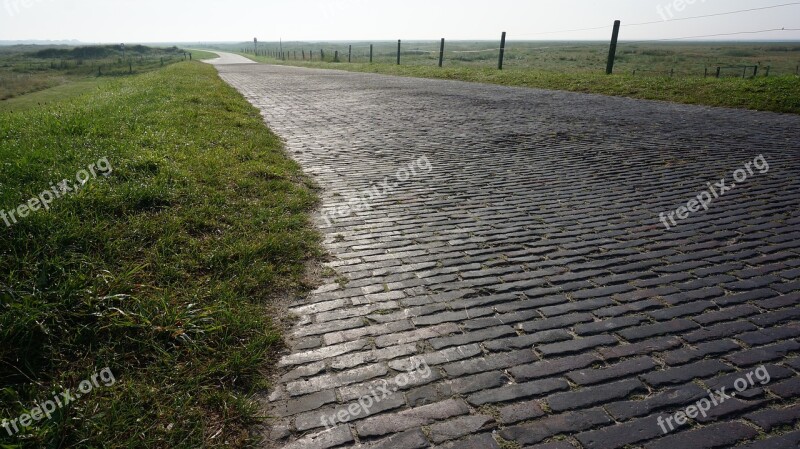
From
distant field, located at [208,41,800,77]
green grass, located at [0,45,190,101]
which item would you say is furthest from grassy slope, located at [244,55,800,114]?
green grass, located at [0,45,190,101]

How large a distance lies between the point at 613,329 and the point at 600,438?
1.13 meters

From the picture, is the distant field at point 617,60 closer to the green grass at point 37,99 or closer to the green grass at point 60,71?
the green grass at point 37,99

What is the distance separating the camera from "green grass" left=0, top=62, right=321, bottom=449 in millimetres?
2531

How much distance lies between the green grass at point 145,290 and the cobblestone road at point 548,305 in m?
0.35

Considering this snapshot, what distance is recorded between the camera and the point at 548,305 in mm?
3727

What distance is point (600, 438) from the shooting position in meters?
2.47

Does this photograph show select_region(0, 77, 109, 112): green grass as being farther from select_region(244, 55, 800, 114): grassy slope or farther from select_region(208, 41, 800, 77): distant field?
select_region(208, 41, 800, 77): distant field

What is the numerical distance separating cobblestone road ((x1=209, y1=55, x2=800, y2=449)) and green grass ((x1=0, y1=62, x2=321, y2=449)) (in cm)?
35

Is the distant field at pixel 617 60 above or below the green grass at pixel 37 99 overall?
above

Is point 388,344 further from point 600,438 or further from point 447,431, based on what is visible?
point 600,438

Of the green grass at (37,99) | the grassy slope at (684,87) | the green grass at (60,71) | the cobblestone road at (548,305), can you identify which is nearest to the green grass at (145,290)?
the cobblestone road at (548,305)

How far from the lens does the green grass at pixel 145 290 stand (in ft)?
8.30

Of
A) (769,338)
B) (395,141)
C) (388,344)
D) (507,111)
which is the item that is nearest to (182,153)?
(395,141)

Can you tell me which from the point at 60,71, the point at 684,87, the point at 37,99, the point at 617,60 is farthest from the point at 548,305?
the point at 617,60
